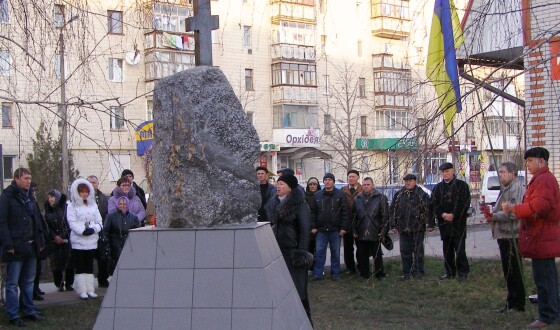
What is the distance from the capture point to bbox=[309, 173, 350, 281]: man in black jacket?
12.7 m

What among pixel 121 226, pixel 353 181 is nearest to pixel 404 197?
pixel 353 181

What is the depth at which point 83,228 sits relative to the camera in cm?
1026

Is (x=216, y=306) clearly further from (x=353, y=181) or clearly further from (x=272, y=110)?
(x=272, y=110)

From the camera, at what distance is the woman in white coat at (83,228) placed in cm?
1027

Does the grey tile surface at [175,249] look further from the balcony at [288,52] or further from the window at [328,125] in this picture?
the balcony at [288,52]

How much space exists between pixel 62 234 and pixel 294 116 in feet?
107

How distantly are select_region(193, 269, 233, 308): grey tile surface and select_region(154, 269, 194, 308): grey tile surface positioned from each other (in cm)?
5

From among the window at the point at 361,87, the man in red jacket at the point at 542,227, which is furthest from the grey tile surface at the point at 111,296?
the window at the point at 361,87

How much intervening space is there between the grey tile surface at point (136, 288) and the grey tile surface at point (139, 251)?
45 mm

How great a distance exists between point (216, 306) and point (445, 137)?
232cm

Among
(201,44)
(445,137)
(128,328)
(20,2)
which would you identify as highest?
(20,2)

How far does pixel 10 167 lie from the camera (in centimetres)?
3312

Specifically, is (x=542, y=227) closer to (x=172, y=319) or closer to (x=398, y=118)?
(x=398, y=118)

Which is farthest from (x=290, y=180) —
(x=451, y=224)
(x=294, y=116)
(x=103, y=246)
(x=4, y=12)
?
(x=294, y=116)
